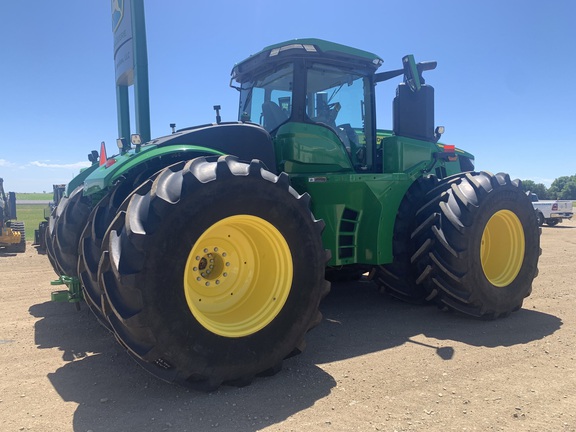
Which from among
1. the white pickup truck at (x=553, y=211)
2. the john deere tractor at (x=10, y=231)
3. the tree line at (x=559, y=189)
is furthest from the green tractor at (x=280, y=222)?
the tree line at (x=559, y=189)

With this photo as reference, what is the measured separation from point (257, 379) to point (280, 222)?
1145mm

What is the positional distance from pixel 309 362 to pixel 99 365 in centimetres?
165

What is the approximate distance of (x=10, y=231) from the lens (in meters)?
12.3

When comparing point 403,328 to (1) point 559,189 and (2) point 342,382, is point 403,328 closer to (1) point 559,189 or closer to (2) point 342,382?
(2) point 342,382

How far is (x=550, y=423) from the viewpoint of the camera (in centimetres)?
281

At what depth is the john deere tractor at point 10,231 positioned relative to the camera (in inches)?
482

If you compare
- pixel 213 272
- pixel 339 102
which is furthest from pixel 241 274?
pixel 339 102

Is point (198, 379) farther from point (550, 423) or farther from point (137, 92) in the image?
point (137, 92)

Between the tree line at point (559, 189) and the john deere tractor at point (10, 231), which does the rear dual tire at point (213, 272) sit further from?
the tree line at point (559, 189)

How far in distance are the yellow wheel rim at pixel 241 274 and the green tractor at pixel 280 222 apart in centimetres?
1

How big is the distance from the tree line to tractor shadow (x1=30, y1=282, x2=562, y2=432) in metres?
73.2

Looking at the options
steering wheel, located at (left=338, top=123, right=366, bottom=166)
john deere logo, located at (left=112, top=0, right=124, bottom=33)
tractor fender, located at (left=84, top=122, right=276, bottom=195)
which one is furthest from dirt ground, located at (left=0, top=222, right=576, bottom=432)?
john deere logo, located at (left=112, top=0, right=124, bottom=33)

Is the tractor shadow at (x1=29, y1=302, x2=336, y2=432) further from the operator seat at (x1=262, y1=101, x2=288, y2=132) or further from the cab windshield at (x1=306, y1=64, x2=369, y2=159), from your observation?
Result: the cab windshield at (x1=306, y1=64, x2=369, y2=159)

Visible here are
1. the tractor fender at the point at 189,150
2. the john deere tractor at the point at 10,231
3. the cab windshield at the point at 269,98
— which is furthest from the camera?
the john deere tractor at the point at 10,231
